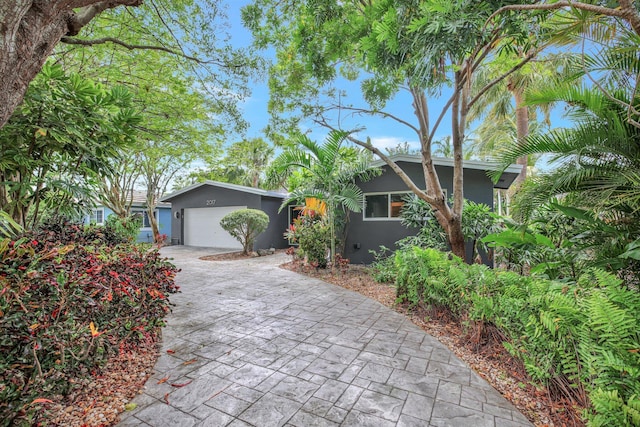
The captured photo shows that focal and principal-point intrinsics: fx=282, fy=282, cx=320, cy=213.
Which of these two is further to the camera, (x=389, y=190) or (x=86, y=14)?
(x=389, y=190)

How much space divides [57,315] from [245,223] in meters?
8.60

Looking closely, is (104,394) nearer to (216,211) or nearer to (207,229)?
(216,211)

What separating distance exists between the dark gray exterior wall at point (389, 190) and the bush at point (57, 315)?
6.73 m

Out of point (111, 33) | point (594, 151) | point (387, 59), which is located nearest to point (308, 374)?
point (594, 151)

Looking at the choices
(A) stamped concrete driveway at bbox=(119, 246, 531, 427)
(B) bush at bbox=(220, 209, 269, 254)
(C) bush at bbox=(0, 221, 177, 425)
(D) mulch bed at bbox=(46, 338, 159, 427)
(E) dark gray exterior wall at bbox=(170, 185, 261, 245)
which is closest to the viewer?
(C) bush at bbox=(0, 221, 177, 425)

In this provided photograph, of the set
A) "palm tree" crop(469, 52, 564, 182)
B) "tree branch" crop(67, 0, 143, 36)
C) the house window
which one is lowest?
the house window

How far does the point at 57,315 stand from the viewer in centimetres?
190

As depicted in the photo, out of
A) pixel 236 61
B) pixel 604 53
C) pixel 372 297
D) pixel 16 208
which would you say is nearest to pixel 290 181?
pixel 236 61

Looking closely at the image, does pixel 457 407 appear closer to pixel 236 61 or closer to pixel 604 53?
pixel 604 53

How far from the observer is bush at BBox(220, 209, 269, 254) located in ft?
33.6

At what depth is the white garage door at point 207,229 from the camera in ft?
44.9

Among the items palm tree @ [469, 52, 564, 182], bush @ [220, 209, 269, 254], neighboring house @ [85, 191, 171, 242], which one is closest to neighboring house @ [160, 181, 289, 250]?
bush @ [220, 209, 269, 254]

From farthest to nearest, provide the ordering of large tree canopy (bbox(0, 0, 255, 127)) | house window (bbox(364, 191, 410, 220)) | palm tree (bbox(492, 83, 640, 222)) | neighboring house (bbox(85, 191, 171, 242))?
neighboring house (bbox(85, 191, 171, 242)) → house window (bbox(364, 191, 410, 220)) → palm tree (bbox(492, 83, 640, 222)) → large tree canopy (bbox(0, 0, 255, 127))

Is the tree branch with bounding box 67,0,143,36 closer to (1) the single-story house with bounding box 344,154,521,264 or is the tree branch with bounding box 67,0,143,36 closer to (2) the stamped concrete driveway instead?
(2) the stamped concrete driveway
